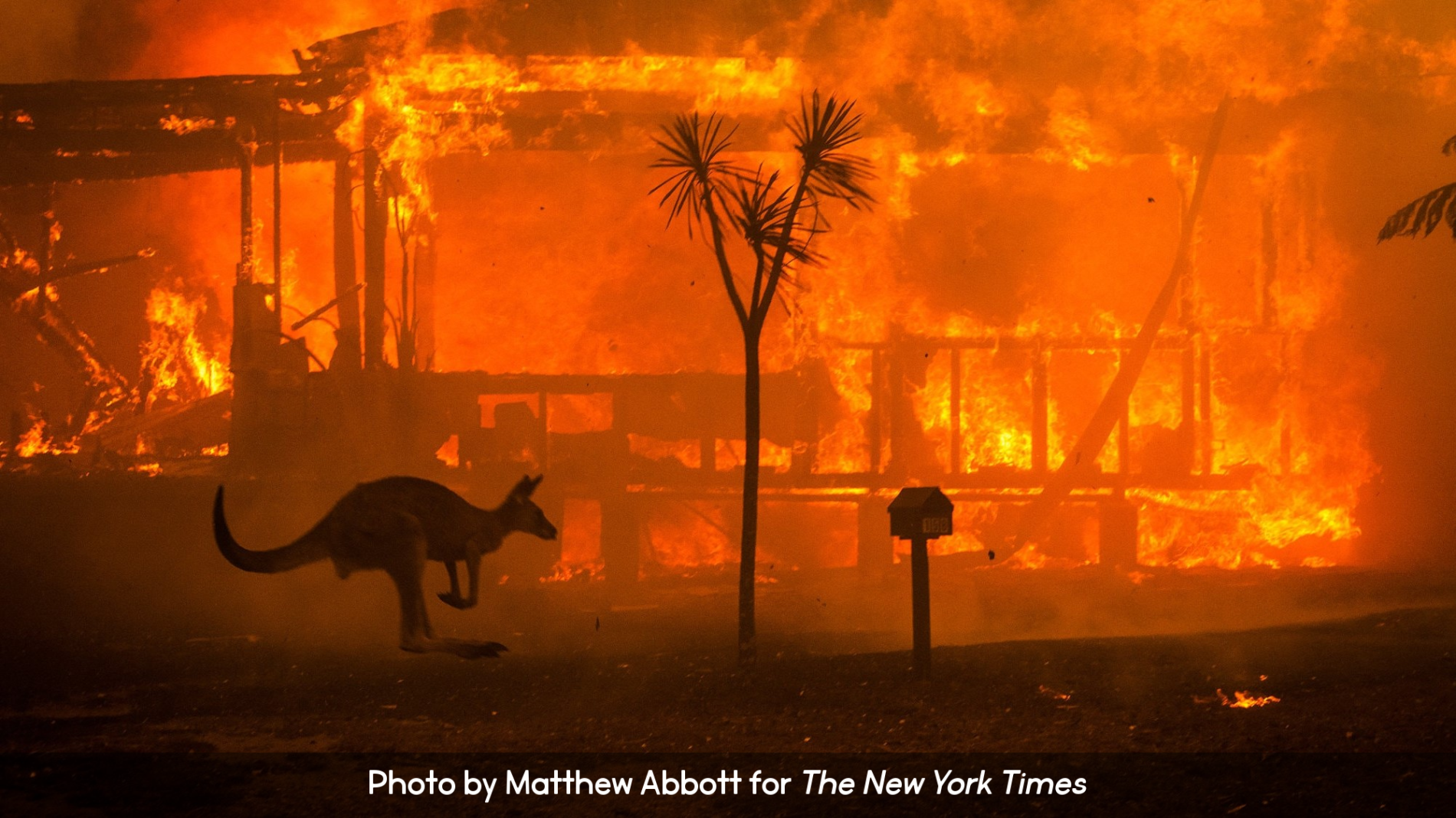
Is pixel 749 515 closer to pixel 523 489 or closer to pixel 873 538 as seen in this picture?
pixel 523 489

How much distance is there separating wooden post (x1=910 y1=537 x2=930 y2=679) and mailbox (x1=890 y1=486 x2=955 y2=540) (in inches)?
3.7

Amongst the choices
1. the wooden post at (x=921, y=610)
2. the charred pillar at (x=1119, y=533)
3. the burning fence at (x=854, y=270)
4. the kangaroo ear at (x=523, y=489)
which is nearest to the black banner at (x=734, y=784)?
the wooden post at (x=921, y=610)

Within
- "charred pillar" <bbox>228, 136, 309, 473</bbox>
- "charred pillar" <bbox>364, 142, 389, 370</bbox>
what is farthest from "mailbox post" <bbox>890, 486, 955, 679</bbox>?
"charred pillar" <bbox>364, 142, 389, 370</bbox>

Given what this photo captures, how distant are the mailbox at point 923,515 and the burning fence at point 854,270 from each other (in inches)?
279

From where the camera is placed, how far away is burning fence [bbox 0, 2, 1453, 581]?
15.6m

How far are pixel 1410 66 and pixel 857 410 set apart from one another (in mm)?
9220

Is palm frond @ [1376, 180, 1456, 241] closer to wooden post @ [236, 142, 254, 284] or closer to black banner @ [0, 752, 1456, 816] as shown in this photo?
black banner @ [0, 752, 1456, 816]

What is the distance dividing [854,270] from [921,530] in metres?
11.2

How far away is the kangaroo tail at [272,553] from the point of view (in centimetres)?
770

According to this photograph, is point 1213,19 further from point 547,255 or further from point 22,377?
point 22,377

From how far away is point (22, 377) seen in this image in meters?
22.2

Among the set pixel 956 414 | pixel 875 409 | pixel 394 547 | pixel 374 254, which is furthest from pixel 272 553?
pixel 956 414

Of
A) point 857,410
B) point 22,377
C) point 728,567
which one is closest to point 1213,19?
point 857,410

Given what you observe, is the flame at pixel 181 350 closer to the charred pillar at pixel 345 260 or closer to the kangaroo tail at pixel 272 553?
the charred pillar at pixel 345 260
